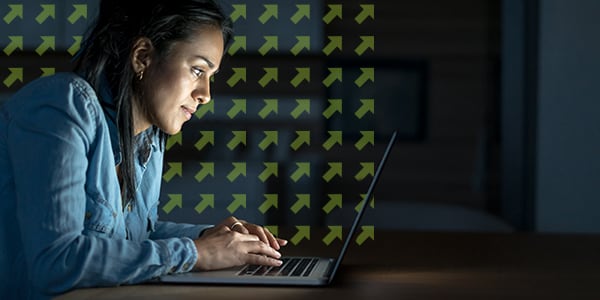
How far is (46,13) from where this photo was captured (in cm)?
255

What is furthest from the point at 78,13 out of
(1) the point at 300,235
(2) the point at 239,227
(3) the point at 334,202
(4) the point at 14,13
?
(2) the point at 239,227

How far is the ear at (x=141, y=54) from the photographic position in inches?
50.0

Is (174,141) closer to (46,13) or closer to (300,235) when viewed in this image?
(46,13)

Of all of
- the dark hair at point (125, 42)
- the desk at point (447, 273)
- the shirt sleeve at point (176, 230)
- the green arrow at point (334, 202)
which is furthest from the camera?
the green arrow at point (334, 202)

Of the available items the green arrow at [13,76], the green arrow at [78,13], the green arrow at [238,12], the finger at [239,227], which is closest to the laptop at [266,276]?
the finger at [239,227]

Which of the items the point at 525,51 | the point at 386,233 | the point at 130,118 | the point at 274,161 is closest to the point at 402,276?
the point at 130,118

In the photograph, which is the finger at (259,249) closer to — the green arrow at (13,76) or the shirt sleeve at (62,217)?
→ the shirt sleeve at (62,217)

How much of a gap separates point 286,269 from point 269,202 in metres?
1.43

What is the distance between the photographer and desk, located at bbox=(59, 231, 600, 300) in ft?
3.21

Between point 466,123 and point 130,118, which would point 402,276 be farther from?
point 466,123

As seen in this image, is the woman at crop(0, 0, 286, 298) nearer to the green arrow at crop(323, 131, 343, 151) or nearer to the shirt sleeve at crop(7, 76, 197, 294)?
the shirt sleeve at crop(7, 76, 197, 294)

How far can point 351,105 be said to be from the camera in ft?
8.35

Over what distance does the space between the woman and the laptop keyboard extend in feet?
0.06

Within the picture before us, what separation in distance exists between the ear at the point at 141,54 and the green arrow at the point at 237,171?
1244 mm
